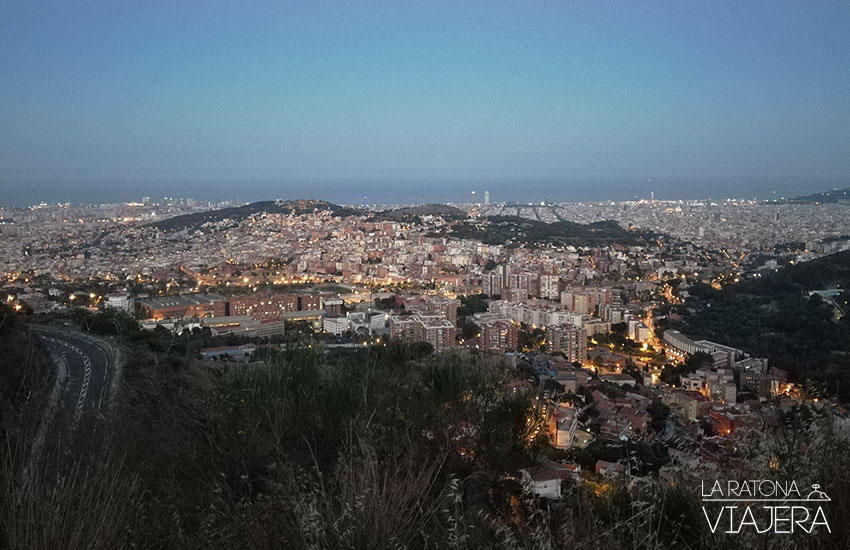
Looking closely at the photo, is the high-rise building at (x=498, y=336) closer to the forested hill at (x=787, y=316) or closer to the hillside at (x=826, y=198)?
the forested hill at (x=787, y=316)

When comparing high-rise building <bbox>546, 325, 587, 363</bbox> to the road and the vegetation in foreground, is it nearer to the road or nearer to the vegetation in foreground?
the road

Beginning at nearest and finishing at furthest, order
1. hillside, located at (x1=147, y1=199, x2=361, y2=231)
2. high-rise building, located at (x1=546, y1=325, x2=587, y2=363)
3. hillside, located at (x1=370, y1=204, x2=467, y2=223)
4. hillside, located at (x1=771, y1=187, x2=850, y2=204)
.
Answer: high-rise building, located at (x1=546, y1=325, x2=587, y2=363) < hillside, located at (x1=771, y1=187, x2=850, y2=204) < hillside, located at (x1=147, y1=199, x2=361, y2=231) < hillside, located at (x1=370, y1=204, x2=467, y2=223)

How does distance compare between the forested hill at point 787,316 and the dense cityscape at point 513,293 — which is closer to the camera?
the dense cityscape at point 513,293

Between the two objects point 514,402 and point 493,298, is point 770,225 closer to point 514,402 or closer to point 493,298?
point 493,298

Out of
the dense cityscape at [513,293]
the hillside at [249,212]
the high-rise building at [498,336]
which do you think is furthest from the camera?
the hillside at [249,212]

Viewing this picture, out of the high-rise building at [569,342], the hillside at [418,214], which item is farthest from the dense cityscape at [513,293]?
the hillside at [418,214]

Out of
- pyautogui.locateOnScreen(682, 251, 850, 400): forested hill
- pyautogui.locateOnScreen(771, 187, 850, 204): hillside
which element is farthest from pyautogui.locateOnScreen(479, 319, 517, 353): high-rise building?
pyautogui.locateOnScreen(771, 187, 850, 204): hillside

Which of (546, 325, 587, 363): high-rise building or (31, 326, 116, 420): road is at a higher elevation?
(31, 326, 116, 420): road
